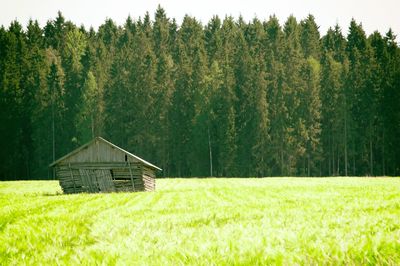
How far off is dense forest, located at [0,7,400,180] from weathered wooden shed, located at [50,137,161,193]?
38.8 meters

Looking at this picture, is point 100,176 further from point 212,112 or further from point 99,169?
point 212,112

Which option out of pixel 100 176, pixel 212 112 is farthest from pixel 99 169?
pixel 212 112

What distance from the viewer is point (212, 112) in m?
77.2

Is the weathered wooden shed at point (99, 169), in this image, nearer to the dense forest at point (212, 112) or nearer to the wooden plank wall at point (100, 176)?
the wooden plank wall at point (100, 176)

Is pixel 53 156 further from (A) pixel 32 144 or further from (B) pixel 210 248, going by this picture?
(B) pixel 210 248

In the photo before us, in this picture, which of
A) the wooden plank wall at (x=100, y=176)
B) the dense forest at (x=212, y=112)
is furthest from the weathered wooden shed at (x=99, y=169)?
the dense forest at (x=212, y=112)

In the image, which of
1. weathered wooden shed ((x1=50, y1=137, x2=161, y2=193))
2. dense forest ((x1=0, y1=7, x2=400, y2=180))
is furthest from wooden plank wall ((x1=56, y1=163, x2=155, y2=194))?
dense forest ((x1=0, y1=7, x2=400, y2=180))

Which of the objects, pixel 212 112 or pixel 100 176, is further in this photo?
pixel 212 112

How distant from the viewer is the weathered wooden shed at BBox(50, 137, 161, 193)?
36969mm

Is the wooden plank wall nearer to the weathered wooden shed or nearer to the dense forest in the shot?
the weathered wooden shed

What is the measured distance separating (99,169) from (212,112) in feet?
137

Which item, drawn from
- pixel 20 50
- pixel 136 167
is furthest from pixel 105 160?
pixel 20 50

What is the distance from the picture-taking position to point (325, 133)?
80312mm

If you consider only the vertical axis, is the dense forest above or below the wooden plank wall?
above
